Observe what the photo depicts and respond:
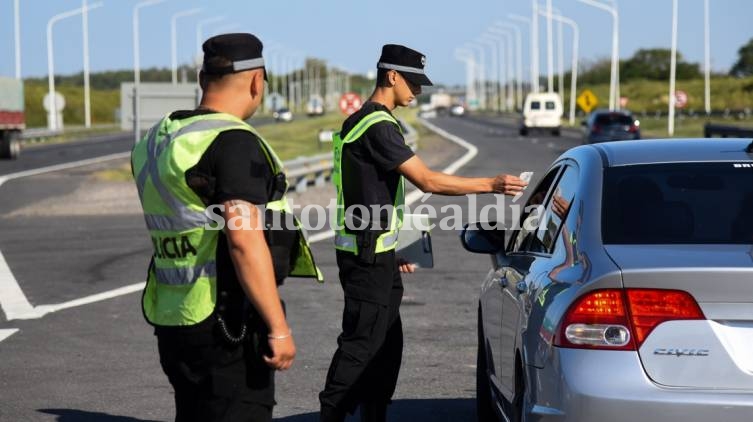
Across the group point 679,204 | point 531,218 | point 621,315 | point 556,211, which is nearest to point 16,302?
point 531,218

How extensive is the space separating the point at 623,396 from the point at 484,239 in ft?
6.87

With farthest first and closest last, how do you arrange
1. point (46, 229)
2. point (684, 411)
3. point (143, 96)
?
point (143, 96), point (46, 229), point (684, 411)

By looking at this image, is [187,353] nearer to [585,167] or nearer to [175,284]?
[175,284]

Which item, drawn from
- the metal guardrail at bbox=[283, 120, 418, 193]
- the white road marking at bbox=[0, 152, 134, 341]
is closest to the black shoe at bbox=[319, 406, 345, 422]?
the white road marking at bbox=[0, 152, 134, 341]

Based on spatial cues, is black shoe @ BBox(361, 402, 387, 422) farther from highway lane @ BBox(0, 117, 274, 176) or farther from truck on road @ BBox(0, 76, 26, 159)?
truck on road @ BBox(0, 76, 26, 159)

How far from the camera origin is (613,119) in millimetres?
49844

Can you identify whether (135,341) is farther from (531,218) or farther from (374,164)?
(531,218)

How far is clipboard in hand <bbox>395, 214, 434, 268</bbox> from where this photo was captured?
7.07 m

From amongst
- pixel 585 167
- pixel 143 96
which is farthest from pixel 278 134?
pixel 585 167

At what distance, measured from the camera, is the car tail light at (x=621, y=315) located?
491 cm

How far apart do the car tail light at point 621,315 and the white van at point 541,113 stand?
66.7 m

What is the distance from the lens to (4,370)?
959cm

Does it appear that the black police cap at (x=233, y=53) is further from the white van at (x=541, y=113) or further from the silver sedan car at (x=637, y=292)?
the white van at (x=541, y=113)

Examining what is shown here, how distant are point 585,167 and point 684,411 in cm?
146
